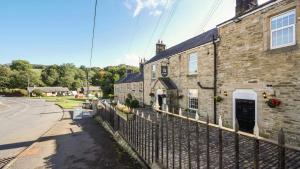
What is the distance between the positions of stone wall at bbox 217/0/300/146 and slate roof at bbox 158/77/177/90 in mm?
6985

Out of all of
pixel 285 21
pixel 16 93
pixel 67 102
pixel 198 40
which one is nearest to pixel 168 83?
pixel 198 40

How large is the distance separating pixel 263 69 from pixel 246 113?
8.70 ft

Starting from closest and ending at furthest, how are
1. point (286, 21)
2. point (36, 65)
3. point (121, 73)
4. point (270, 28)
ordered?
point (286, 21) < point (270, 28) < point (121, 73) < point (36, 65)

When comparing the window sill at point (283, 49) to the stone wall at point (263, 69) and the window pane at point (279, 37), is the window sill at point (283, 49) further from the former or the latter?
the window pane at point (279, 37)

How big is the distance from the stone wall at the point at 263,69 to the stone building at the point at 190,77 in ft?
4.32

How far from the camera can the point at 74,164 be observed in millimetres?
7742

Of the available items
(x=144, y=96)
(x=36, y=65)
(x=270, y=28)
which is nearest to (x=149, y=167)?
(x=270, y=28)

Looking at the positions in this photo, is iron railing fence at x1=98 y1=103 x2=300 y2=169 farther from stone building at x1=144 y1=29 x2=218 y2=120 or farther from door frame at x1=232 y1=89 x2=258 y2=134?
stone building at x1=144 y1=29 x2=218 y2=120

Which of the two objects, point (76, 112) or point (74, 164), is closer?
point (74, 164)

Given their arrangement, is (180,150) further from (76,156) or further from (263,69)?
(263,69)

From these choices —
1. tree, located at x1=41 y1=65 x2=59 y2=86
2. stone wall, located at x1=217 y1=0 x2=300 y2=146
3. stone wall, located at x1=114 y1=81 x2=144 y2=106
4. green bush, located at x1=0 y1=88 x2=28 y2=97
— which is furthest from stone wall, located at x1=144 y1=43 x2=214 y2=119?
tree, located at x1=41 y1=65 x2=59 y2=86

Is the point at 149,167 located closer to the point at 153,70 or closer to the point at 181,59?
the point at 181,59

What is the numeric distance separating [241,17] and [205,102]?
620 cm

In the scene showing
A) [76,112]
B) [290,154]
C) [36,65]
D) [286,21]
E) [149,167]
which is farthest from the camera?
[36,65]
